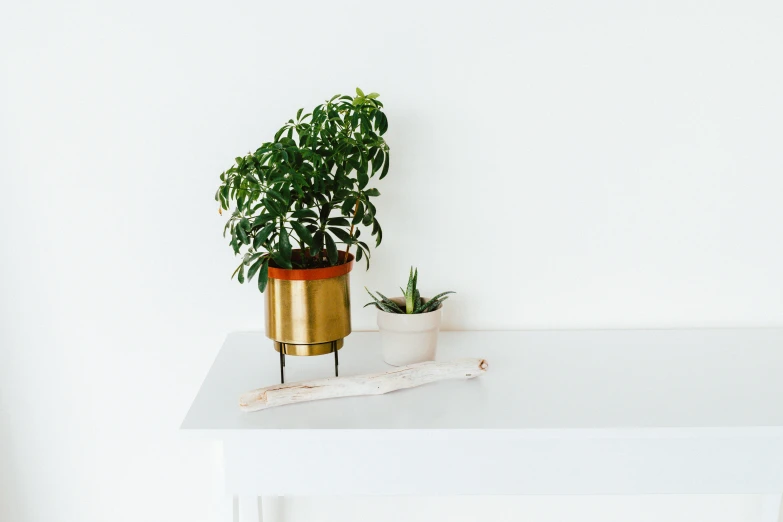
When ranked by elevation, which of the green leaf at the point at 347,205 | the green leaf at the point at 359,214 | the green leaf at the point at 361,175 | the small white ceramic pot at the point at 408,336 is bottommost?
the small white ceramic pot at the point at 408,336

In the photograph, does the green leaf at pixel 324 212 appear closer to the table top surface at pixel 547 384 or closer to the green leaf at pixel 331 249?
the green leaf at pixel 331 249

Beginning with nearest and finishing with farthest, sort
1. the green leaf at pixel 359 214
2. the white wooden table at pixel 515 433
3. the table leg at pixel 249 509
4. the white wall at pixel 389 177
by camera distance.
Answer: the white wooden table at pixel 515 433 → the green leaf at pixel 359 214 → the white wall at pixel 389 177 → the table leg at pixel 249 509

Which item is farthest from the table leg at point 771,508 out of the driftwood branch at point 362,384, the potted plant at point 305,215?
the potted plant at point 305,215

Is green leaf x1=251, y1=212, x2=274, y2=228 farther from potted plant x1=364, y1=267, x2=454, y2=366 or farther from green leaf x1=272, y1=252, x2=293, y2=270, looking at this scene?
potted plant x1=364, y1=267, x2=454, y2=366

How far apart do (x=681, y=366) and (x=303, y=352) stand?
0.57 meters

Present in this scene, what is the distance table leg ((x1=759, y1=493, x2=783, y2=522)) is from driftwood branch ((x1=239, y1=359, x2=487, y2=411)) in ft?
2.09

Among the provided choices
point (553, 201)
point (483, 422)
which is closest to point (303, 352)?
point (483, 422)

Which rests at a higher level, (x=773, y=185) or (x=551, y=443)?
(x=773, y=185)

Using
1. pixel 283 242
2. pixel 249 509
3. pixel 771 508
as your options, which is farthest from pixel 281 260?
pixel 771 508

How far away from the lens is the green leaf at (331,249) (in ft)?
2.88

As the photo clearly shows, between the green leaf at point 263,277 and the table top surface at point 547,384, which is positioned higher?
the green leaf at point 263,277

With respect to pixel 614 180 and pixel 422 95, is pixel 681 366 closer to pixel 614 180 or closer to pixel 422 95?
pixel 614 180

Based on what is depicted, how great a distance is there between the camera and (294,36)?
1.07m

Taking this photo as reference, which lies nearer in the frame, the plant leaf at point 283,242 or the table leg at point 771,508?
the plant leaf at point 283,242
